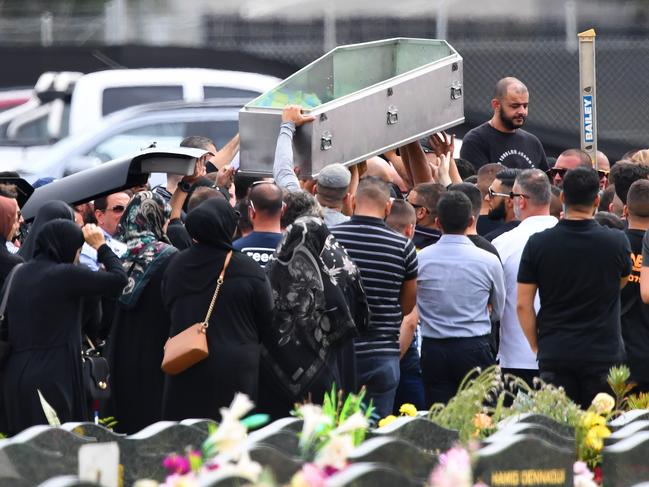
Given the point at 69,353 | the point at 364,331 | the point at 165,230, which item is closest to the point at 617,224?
the point at 364,331

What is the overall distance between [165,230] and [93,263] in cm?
71

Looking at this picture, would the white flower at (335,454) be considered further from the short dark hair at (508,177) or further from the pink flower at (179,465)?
the short dark hair at (508,177)

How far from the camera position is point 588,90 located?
1022 centimetres

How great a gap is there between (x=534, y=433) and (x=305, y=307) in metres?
2.75

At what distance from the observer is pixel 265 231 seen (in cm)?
781

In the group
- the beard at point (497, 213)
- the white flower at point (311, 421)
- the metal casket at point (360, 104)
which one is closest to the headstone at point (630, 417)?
the white flower at point (311, 421)

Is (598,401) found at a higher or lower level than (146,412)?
higher

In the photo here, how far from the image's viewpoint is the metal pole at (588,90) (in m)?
10.0

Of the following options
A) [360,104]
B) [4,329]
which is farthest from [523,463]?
[360,104]

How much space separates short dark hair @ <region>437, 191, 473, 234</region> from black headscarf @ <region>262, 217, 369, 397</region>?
89 centimetres

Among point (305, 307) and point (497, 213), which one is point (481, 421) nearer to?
point (305, 307)

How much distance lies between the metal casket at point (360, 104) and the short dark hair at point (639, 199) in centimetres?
184

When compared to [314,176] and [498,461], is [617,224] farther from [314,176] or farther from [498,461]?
[498,461]

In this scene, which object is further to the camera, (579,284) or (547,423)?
(579,284)
